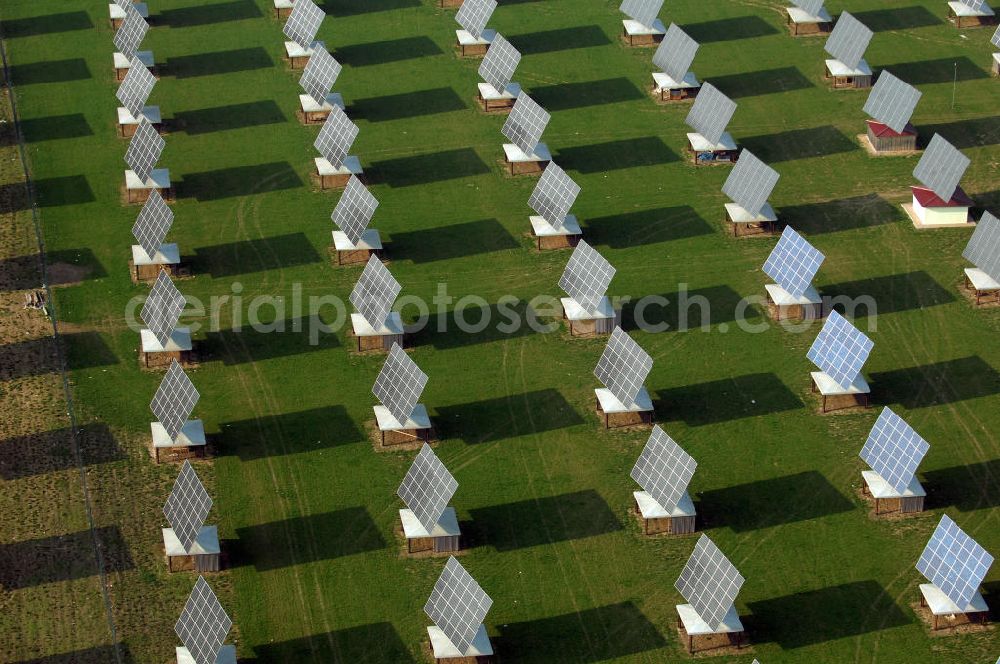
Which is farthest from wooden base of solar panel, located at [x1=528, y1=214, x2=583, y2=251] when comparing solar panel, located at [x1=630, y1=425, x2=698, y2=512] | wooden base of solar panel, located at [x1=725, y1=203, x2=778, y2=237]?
solar panel, located at [x1=630, y1=425, x2=698, y2=512]

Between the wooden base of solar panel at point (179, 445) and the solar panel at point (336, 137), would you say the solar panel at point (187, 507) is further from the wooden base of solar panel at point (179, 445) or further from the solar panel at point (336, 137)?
the solar panel at point (336, 137)

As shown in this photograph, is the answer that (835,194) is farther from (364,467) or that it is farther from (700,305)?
(364,467)

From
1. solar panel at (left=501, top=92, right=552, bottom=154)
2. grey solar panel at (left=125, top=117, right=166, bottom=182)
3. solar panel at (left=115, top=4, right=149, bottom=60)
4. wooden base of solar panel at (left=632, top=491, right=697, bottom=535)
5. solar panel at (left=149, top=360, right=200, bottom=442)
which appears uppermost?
solar panel at (left=115, top=4, right=149, bottom=60)

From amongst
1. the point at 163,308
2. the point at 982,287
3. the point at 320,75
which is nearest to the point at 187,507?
the point at 163,308

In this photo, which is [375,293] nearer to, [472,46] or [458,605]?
[458,605]

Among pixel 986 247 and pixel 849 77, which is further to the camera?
pixel 849 77

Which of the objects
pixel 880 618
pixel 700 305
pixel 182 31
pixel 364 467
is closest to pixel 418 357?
pixel 364 467

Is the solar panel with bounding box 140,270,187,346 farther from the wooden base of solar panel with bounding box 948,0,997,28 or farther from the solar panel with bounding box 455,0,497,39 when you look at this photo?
the wooden base of solar panel with bounding box 948,0,997,28
